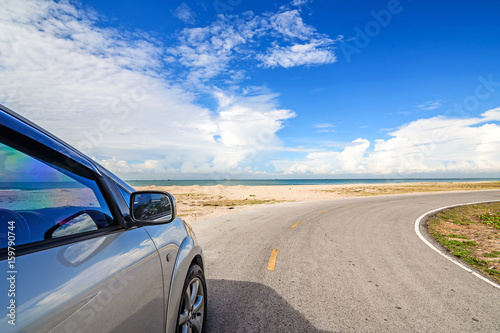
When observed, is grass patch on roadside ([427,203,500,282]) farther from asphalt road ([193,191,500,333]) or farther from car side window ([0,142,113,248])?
car side window ([0,142,113,248])

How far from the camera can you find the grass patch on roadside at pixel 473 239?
603cm

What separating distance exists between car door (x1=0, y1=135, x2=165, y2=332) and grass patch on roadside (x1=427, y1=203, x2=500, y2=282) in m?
6.30

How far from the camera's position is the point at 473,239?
27.7ft

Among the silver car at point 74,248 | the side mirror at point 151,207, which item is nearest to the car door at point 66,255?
the silver car at point 74,248

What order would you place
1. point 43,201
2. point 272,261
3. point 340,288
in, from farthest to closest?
point 272,261 < point 340,288 < point 43,201

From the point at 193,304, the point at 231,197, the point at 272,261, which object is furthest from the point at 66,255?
the point at 231,197

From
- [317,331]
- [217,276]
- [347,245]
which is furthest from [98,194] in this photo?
[347,245]

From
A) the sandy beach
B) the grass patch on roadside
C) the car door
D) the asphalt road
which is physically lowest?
the grass patch on roadside

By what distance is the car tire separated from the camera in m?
2.46

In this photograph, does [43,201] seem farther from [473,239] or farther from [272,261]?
[473,239]

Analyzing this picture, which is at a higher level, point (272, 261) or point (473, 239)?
point (272, 261)

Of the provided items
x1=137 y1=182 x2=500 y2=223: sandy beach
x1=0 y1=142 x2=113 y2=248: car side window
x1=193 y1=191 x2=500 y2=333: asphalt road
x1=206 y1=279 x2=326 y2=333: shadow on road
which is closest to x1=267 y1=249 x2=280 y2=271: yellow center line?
x1=193 y1=191 x2=500 y2=333: asphalt road

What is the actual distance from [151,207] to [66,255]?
99cm

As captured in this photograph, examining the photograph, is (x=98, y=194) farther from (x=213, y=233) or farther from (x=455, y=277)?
(x=213, y=233)
